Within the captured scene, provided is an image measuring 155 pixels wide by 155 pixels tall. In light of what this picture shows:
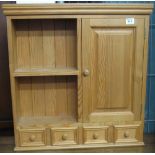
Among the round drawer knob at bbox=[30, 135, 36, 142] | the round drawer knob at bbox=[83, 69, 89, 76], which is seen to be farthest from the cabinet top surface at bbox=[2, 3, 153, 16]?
the round drawer knob at bbox=[30, 135, 36, 142]

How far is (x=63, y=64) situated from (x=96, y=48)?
0.41m

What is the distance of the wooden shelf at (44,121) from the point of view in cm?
218

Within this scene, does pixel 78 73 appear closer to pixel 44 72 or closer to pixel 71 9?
pixel 44 72

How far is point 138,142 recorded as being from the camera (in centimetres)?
224

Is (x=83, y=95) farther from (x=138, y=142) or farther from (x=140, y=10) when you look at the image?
(x=140, y=10)

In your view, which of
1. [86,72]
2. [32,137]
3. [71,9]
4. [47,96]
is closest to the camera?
[71,9]

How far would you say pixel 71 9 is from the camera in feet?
6.32

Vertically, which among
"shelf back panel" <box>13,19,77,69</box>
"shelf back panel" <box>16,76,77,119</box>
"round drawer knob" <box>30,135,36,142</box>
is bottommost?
"round drawer knob" <box>30,135,36,142</box>

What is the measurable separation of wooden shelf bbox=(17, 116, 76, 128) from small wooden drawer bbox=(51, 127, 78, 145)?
0.07 m

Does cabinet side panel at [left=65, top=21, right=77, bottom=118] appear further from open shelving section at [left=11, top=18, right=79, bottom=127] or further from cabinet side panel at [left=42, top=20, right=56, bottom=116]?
cabinet side panel at [left=42, top=20, right=56, bottom=116]

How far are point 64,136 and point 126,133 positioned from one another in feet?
2.00

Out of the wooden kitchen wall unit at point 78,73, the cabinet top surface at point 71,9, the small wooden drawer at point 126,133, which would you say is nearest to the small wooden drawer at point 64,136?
the wooden kitchen wall unit at point 78,73

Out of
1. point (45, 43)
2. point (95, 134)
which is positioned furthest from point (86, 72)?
point (95, 134)

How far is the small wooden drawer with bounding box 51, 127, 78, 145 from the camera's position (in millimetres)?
2184
